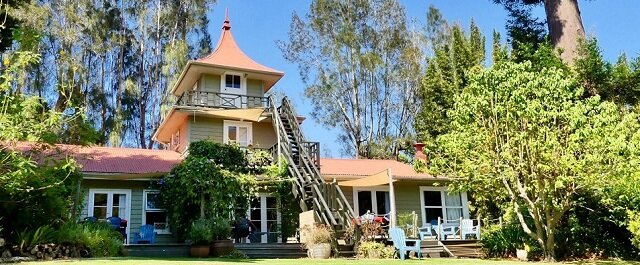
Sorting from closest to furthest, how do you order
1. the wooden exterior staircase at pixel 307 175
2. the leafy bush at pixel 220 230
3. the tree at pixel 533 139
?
the tree at pixel 533 139, the leafy bush at pixel 220 230, the wooden exterior staircase at pixel 307 175

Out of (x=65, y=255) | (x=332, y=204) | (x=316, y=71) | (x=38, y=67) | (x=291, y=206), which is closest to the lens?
(x=65, y=255)

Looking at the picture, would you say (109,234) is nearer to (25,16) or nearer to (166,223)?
(166,223)

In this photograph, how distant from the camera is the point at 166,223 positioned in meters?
18.5

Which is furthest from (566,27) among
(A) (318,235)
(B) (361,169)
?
(A) (318,235)

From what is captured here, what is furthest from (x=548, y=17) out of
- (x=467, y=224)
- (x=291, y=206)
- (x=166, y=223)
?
(x=166, y=223)

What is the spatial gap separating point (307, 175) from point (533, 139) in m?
8.24

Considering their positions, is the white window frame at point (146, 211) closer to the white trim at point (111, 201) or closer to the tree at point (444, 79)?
the white trim at point (111, 201)

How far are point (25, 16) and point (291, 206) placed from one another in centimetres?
1900

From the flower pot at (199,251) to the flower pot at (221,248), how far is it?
19 cm

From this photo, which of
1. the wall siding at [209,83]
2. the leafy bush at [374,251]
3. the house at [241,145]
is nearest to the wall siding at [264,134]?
the house at [241,145]

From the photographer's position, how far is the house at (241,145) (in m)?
18.1

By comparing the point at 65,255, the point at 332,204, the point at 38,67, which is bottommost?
the point at 65,255

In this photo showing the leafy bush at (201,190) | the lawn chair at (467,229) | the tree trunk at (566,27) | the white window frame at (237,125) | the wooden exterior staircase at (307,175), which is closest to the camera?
the wooden exterior staircase at (307,175)

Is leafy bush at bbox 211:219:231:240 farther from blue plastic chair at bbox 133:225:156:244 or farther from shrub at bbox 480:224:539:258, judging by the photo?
shrub at bbox 480:224:539:258
